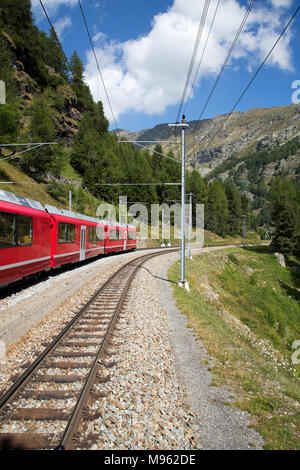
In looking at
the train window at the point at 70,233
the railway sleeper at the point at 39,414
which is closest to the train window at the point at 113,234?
the train window at the point at 70,233

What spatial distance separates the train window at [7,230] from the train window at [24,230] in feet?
1.51

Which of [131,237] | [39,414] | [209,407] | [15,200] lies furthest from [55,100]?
[209,407]

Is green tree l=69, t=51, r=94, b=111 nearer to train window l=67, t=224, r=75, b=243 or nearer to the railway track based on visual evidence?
train window l=67, t=224, r=75, b=243

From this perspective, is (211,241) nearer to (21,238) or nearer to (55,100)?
(55,100)

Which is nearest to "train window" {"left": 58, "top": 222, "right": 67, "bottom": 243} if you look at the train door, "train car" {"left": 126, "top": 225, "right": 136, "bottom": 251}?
the train door

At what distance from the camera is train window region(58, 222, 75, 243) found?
16578mm

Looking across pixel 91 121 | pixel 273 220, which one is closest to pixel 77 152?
pixel 91 121

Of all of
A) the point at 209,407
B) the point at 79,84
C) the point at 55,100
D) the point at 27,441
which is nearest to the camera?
the point at 27,441

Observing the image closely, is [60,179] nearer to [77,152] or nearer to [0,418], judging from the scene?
[77,152]

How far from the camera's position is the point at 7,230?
34.7 ft

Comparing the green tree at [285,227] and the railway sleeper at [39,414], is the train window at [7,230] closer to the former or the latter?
the railway sleeper at [39,414]

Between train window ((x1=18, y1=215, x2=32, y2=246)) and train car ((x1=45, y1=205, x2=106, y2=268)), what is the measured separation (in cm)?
307

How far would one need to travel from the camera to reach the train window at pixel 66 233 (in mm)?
16578

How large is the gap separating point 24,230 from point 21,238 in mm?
417
